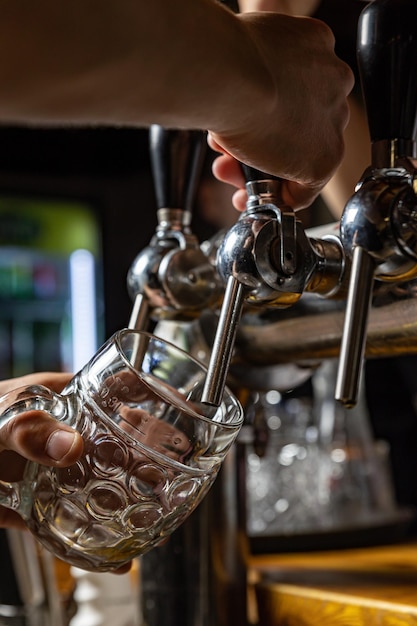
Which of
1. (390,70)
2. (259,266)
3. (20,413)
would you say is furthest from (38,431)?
(390,70)

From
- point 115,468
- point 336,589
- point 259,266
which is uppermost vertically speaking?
point 259,266

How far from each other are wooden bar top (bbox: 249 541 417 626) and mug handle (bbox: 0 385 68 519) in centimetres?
28

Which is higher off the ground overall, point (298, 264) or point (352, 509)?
point (298, 264)

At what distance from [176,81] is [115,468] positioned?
0.20 metres

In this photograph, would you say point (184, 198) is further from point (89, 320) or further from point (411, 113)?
point (89, 320)

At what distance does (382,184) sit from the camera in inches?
18.2

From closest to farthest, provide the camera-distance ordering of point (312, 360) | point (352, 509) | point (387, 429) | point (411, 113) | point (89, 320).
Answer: point (411, 113)
point (312, 360)
point (352, 509)
point (387, 429)
point (89, 320)

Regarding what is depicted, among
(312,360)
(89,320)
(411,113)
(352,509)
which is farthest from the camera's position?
(89,320)

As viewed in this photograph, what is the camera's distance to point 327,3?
3.57ft

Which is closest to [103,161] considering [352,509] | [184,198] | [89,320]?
[89,320]

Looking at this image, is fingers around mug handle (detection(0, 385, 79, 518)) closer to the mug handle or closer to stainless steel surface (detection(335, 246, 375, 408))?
the mug handle

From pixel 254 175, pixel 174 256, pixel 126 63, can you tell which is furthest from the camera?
pixel 174 256

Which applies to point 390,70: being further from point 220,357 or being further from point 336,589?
point 336,589

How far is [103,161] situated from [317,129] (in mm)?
3544
